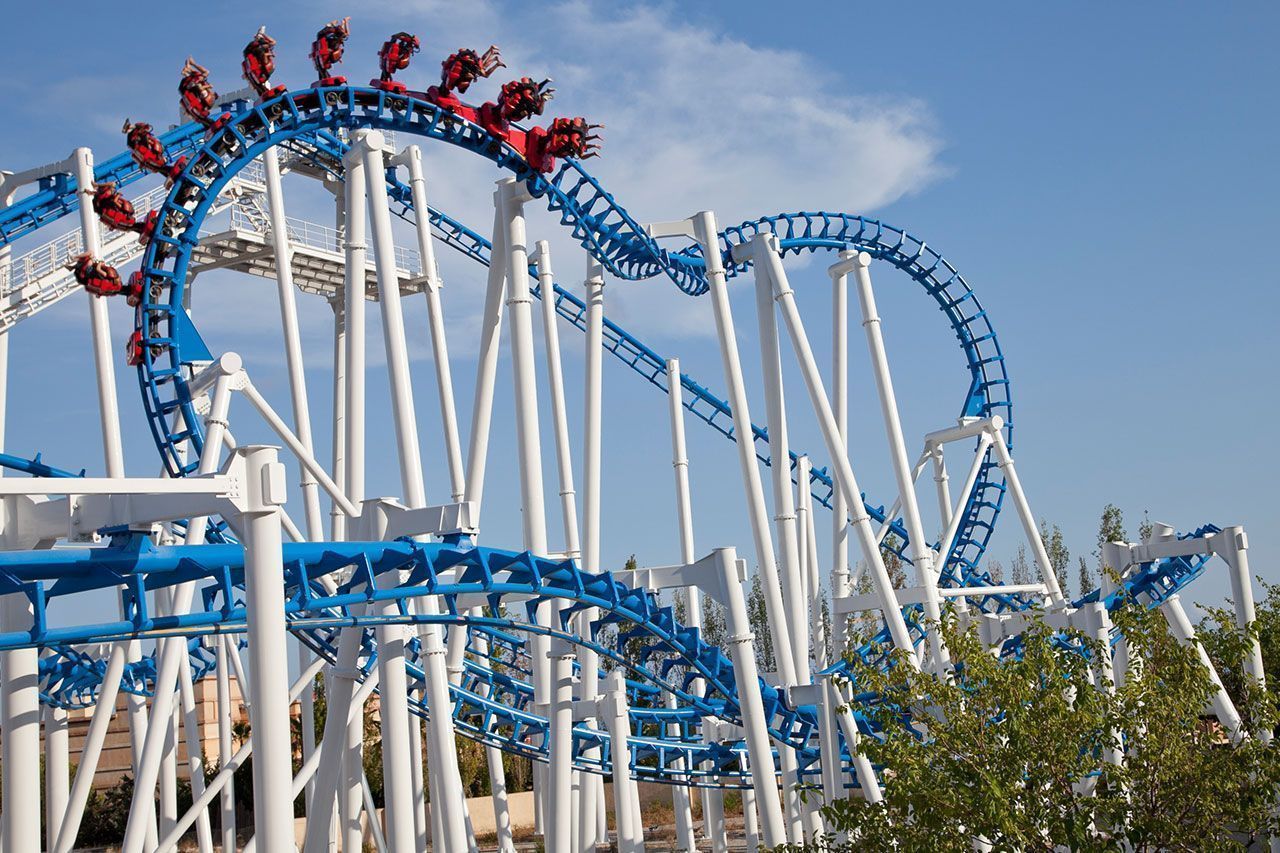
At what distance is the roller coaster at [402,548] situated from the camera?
6.68 meters

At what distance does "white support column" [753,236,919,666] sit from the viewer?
1162 cm

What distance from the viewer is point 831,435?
12.2 m

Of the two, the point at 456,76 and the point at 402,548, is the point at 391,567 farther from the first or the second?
the point at 456,76

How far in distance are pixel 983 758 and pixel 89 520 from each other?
179 inches

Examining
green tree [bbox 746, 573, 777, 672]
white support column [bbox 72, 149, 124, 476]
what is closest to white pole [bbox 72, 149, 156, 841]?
white support column [bbox 72, 149, 124, 476]

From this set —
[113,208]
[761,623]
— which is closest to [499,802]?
[113,208]

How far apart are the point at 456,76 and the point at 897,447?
5.71m

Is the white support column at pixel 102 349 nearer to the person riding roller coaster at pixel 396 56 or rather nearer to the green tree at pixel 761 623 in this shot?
the person riding roller coaster at pixel 396 56

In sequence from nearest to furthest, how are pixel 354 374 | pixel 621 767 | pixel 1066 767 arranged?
pixel 1066 767, pixel 354 374, pixel 621 767

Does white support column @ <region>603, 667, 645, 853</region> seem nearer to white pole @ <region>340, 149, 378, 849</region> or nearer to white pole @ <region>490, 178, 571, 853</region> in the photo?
white pole @ <region>490, 178, 571, 853</region>

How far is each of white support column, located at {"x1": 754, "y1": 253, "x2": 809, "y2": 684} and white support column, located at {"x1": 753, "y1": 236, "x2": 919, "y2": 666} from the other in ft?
0.47

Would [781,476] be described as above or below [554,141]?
below

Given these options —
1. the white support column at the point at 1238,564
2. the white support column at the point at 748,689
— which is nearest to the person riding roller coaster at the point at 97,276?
the white support column at the point at 748,689

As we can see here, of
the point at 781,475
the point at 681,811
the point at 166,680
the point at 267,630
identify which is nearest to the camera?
the point at 267,630
